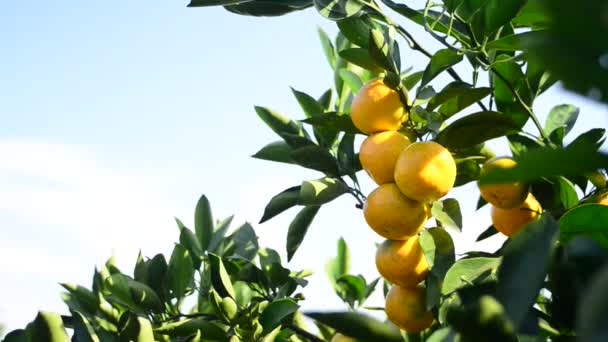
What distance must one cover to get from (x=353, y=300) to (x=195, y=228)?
0.45 m

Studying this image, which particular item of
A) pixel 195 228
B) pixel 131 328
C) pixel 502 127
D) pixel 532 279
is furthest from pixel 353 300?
pixel 532 279

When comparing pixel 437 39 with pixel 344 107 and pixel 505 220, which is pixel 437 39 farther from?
pixel 344 107

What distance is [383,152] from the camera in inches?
52.6

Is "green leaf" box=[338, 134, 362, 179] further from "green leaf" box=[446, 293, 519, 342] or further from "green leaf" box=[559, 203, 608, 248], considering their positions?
"green leaf" box=[446, 293, 519, 342]

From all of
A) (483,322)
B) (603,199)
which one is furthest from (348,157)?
(483,322)

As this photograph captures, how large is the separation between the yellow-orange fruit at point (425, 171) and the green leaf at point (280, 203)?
0.99 feet

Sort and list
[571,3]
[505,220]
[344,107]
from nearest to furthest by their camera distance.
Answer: [571,3]
[505,220]
[344,107]

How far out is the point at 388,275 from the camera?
137 cm

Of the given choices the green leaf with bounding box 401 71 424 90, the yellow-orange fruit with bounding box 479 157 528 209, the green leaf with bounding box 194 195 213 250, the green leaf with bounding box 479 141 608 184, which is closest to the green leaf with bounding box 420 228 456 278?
the yellow-orange fruit with bounding box 479 157 528 209

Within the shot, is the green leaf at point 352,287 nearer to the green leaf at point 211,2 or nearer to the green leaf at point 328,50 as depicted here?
the green leaf at point 328,50

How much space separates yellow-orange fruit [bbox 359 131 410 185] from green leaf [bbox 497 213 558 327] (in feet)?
2.43

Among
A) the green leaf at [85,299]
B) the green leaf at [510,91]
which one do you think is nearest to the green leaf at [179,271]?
the green leaf at [85,299]

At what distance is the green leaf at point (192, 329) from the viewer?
1.48 meters

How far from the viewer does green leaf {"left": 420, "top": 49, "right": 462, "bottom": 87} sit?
4.17 feet
